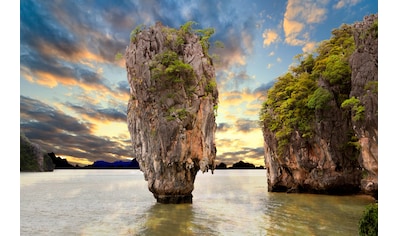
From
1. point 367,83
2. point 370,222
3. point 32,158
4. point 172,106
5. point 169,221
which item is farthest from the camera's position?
point 32,158

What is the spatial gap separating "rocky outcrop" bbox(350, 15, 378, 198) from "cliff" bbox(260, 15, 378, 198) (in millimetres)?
2137

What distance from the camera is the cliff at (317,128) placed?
2386 centimetres

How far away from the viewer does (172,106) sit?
74.5 ft

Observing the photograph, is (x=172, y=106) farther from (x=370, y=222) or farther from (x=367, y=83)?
(x=370, y=222)

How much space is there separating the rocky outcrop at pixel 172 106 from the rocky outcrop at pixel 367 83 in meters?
10.6

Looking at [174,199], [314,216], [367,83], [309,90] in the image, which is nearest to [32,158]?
[174,199]

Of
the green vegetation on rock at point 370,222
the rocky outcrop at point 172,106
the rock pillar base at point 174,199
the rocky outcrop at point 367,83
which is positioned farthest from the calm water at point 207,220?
the green vegetation on rock at point 370,222

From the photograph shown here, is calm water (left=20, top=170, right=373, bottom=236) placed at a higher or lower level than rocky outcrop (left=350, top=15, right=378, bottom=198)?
lower

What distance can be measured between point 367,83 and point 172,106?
12.8 meters

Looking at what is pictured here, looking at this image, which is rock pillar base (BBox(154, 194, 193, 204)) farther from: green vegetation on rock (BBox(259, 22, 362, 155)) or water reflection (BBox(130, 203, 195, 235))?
green vegetation on rock (BBox(259, 22, 362, 155))

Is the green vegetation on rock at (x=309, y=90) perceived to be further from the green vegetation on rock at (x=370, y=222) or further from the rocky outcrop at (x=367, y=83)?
the green vegetation on rock at (x=370, y=222)

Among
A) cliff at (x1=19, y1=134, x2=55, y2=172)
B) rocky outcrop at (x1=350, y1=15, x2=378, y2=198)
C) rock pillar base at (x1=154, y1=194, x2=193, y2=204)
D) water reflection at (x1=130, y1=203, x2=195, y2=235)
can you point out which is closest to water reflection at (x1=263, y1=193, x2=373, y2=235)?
rocky outcrop at (x1=350, y1=15, x2=378, y2=198)

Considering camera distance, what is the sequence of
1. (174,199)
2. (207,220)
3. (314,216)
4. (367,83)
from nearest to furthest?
(367,83)
(207,220)
(314,216)
(174,199)

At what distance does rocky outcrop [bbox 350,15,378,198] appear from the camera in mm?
14227
